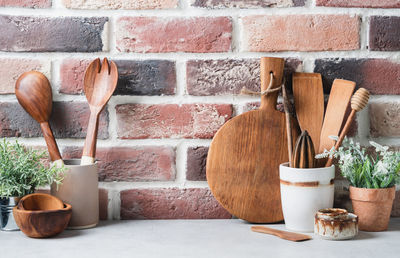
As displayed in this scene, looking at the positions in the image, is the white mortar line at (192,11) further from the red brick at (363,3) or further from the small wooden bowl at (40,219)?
the small wooden bowl at (40,219)

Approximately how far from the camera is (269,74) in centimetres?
97

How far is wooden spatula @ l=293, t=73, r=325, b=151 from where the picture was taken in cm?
99

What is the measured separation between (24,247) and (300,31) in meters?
0.67

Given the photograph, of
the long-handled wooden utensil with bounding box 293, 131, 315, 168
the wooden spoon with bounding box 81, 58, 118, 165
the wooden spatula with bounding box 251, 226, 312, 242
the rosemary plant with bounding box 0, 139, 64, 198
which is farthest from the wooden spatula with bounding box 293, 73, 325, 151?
the rosemary plant with bounding box 0, 139, 64, 198

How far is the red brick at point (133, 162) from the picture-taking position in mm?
1008

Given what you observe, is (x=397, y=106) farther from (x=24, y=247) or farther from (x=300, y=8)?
(x=24, y=247)

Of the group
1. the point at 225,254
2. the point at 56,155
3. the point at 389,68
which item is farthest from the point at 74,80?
the point at 389,68

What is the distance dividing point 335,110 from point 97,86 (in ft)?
1.60

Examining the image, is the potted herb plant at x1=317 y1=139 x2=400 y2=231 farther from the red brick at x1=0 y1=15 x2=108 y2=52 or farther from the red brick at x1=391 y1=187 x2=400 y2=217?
the red brick at x1=0 y1=15 x2=108 y2=52

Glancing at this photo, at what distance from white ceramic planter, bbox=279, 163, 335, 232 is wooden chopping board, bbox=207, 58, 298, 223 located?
0.07 meters

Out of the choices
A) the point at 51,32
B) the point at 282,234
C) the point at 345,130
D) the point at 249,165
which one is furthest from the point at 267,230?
the point at 51,32

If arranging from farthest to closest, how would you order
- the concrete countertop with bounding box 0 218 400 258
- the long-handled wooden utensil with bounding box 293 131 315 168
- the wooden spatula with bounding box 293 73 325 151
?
the wooden spatula with bounding box 293 73 325 151 → the long-handled wooden utensil with bounding box 293 131 315 168 → the concrete countertop with bounding box 0 218 400 258

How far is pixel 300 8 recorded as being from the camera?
1.00 metres

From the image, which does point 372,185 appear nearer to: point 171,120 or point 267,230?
point 267,230
